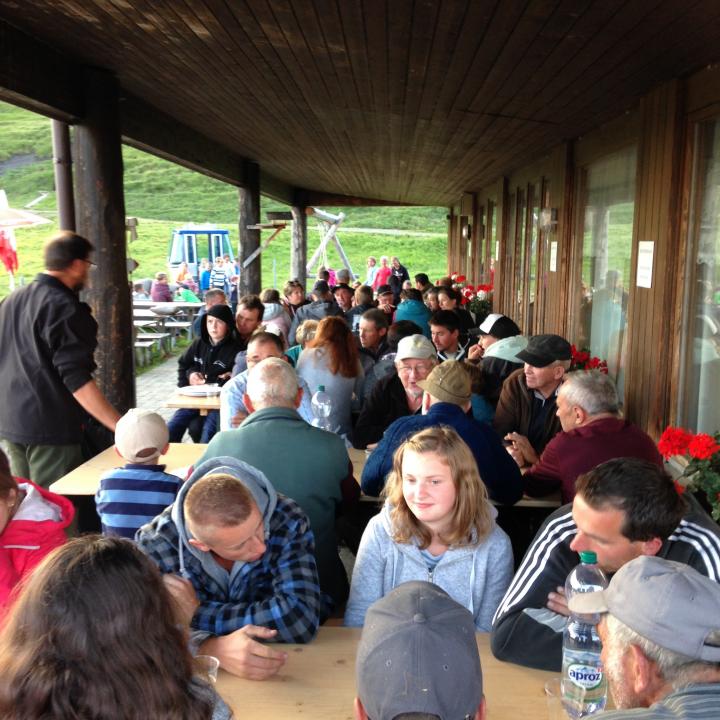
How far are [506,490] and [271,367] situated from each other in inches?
45.8

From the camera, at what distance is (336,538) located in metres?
3.21

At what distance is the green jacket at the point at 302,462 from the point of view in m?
3.03

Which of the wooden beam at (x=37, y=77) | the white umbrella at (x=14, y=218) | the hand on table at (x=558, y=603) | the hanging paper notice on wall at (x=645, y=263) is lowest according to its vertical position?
the hand on table at (x=558, y=603)

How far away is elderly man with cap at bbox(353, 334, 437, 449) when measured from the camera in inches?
181

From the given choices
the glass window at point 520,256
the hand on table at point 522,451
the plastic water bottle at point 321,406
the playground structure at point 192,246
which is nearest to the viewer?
the hand on table at point 522,451

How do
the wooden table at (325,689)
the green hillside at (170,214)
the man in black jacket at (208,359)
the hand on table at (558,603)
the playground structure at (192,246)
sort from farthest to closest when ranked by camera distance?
the green hillside at (170,214), the playground structure at (192,246), the man in black jacket at (208,359), the hand on table at (558,603), the wooden table at (325,689)

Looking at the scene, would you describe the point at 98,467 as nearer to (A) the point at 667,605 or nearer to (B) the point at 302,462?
(B) the point at 302,462

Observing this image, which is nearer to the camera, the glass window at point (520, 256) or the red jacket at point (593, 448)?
the red jacket at point (593, 448)

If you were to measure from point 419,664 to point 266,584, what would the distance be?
1071mm

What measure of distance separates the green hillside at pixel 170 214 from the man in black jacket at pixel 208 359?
26.5 meters

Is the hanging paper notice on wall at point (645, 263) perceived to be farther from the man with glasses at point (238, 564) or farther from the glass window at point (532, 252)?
the glass window at point (532, 252)

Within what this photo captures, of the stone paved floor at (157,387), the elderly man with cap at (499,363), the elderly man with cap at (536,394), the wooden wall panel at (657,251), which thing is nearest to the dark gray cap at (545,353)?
the elderly man with cap at (536,394)

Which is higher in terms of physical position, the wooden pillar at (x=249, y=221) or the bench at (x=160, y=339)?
the wooden pillar at (x=249, y=221)

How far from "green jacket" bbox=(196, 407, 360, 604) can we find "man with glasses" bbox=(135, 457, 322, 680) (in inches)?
23.2
